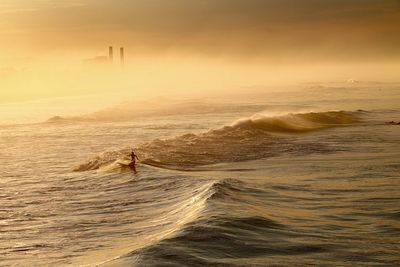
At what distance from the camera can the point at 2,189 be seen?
734 inches

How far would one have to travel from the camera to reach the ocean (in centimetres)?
1045

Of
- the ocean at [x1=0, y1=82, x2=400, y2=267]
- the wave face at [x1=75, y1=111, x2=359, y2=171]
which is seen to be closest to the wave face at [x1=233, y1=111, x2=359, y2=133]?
the wave face at [x1=75, y1=111, x2=359, y2=171]

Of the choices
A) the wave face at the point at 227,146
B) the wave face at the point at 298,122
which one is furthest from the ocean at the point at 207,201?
the wave face at the point at 298,122

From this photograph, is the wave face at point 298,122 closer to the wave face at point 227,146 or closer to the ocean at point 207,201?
the wave face at point 227,146

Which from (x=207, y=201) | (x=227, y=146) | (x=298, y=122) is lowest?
(x=207, y=201)

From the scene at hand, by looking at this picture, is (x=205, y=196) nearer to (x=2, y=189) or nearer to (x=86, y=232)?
(x=86, y=232)

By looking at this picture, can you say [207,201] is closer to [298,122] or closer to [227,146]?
[227,146]

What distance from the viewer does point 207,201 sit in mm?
14375

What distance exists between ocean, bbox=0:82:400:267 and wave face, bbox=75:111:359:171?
0.07 m

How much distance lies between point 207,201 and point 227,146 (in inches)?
517

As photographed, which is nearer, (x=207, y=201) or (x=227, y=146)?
(x=207, y=201)

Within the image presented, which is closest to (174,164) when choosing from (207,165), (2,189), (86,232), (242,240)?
(207,165)

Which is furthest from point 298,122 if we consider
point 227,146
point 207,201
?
point 207,201

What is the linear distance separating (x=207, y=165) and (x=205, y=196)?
283 inches
